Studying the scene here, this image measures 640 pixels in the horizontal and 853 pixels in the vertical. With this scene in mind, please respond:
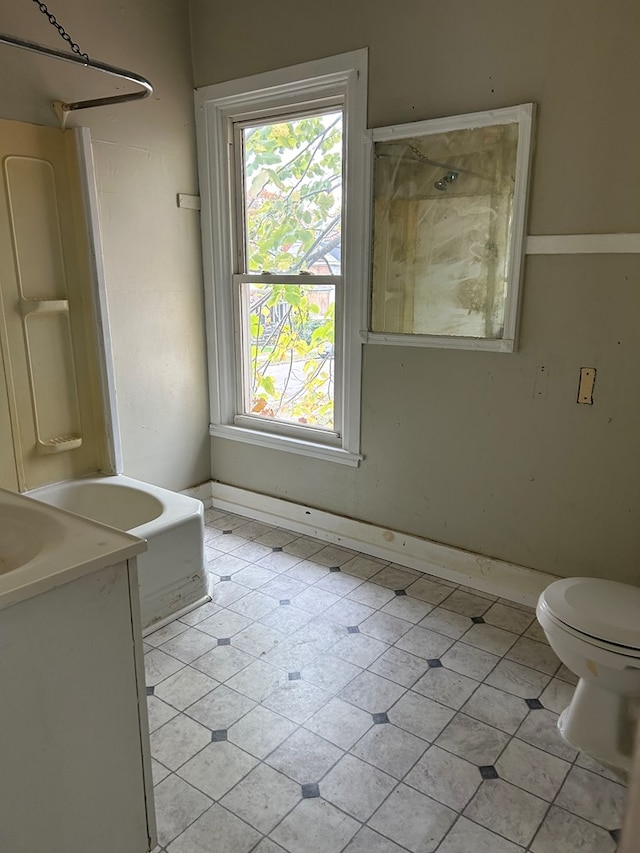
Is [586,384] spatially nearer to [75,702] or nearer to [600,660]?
[600,660]

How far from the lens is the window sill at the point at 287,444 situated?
3.04 m

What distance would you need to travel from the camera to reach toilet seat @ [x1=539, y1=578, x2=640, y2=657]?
5.52 ft

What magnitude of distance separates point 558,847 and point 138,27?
11.4 ft

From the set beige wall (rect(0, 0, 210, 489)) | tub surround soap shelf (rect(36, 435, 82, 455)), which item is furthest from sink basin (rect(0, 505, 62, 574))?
beige wall (rect(0, 0, 210, 489))

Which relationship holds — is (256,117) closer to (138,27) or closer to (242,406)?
(138,27)

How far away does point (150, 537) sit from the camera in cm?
236

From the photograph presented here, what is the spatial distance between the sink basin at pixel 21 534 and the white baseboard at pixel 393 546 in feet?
5.96

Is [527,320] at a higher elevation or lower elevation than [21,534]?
higher

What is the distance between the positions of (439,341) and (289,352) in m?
0.92

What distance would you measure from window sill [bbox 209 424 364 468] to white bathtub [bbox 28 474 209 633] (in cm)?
73

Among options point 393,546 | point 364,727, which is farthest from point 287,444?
point 364,727

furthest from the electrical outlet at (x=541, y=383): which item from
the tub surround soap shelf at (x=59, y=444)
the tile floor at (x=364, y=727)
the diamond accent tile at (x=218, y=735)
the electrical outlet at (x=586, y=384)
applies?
the tub surround soap shelf at (x=59, y=444)

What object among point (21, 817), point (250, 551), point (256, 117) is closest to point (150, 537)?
point (250, 551)

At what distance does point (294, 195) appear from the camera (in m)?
3.02
